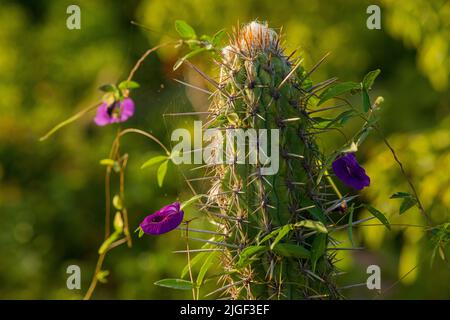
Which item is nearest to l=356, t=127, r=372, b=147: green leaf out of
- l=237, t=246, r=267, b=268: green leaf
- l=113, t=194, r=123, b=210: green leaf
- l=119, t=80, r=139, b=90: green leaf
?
l=237, t=246, r=267, b=268: green leaf

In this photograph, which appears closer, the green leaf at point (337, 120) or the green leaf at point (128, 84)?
the green leaf at point (337, 120)

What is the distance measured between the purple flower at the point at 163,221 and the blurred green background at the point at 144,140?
82.5 inches

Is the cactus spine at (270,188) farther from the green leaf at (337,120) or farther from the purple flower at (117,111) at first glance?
the purple flower at (117,111)

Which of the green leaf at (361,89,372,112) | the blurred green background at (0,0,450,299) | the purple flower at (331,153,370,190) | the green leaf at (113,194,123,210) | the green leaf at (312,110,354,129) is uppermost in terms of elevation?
the blurred green background at (0,0,450,299)

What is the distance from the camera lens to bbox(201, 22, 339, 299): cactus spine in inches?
64.9

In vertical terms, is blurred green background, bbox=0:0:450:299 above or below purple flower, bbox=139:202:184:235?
above

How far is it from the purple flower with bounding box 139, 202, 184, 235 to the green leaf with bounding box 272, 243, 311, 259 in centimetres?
23

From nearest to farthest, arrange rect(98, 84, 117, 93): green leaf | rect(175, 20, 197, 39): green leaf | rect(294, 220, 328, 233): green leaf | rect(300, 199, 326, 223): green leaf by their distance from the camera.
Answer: rect(294, 220, 328, 233): green leaf
rect(300, 199, 326, 223): green leaf
rect(175, 20, 197, 39): green leaf
rect(98, 84, 117, 93): green leaf

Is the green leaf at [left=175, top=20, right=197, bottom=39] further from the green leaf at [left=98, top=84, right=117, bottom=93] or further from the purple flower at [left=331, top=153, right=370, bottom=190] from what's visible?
the purple flower at [left=331, top=153, right=370, bottom=190]

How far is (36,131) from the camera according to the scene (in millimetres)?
5770

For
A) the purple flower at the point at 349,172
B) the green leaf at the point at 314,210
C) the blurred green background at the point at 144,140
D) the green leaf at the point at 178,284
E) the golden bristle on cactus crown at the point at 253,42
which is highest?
the blurred green background at the point at 144,140

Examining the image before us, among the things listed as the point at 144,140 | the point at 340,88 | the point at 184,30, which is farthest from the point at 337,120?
the point at 144,140

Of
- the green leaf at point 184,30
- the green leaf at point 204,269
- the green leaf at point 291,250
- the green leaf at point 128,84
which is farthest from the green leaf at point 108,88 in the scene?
the green leaf at point 291,250

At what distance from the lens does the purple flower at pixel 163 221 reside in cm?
169
